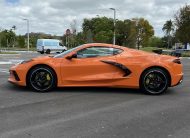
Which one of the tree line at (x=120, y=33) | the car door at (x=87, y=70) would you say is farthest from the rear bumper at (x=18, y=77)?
the tree line at (x=120, y=33)

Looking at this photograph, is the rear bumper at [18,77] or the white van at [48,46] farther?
the white van at [48,46]

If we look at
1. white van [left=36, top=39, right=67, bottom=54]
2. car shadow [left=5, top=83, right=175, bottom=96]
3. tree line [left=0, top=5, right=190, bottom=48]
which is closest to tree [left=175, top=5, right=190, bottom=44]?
tree line [left=0, top=5, right=190, bottom=48]

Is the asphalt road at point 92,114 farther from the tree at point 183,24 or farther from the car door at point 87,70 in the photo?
the tree at point 183,24

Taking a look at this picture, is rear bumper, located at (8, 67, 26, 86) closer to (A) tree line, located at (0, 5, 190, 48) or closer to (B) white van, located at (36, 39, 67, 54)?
(A) tree line, located at (0, 5, 190, 48)

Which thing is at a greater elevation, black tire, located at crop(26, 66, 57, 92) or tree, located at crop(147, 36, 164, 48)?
tree, located at crop(147, 36, 164, 48)

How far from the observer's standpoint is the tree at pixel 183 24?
4678 centimetres

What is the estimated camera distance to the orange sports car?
8.90 m

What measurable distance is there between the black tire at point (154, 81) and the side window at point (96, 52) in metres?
0.91

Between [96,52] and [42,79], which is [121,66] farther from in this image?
[42,79]

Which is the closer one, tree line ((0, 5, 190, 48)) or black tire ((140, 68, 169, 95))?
black tire ((140, 68, 169, 95))

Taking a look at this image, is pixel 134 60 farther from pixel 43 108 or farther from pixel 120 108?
pixel 43 108

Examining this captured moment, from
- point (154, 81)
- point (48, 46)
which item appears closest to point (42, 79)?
point (154, 81)

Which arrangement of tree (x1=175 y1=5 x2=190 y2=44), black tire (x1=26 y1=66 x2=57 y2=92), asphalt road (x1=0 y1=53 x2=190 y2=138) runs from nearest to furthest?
asphalt road (x1=0 y1=53 x2=190 y2=138)
black tire (x1=26 y1=66 x2=57 y2=92)
tree (x1=175 y1=5 x2=190 y2=44)

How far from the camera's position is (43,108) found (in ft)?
22.9
